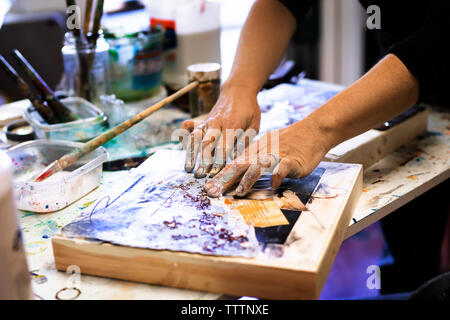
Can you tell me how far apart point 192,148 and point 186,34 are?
0.60m

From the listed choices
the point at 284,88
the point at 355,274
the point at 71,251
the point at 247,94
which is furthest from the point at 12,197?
the point at 355,274

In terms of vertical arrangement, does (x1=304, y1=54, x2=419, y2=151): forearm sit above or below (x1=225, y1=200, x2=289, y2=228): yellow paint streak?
above

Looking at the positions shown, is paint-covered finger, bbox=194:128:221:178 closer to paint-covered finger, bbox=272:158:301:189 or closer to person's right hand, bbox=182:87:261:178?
person's right hand, bbox=182:87:261:178

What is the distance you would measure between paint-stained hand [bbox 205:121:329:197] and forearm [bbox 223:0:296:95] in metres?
0.25

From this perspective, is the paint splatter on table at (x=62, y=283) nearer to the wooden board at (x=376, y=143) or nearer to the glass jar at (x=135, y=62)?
the wooden board at (x=376, y=143)

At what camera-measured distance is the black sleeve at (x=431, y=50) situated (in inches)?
34.2

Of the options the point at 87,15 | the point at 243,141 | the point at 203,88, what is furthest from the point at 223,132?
the point at 87,15

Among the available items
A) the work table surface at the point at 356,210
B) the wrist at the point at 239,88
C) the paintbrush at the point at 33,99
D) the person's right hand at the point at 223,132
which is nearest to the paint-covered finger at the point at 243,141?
the person's right hand at the point at 223,132

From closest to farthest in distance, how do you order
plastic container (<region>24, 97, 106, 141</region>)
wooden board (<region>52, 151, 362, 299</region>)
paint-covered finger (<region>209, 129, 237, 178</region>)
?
wooden board (<region>52, 151, 362, 299</region>) → paint-covered finger (<region>209, 129, 237, 178</region>) → plastic container (<region>24, 97, 106, 141</region>)

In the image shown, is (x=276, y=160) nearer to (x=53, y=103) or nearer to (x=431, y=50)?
(x=431, y=50)

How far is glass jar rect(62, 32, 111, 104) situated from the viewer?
47.7 inches

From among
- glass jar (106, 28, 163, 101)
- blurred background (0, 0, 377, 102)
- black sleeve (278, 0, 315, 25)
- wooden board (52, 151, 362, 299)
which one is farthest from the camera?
blurred background (0, 0, 377, 102)

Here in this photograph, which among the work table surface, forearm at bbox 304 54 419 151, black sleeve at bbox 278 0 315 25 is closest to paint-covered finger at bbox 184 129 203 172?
the work table surface

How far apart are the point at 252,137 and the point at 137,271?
1.47ft
